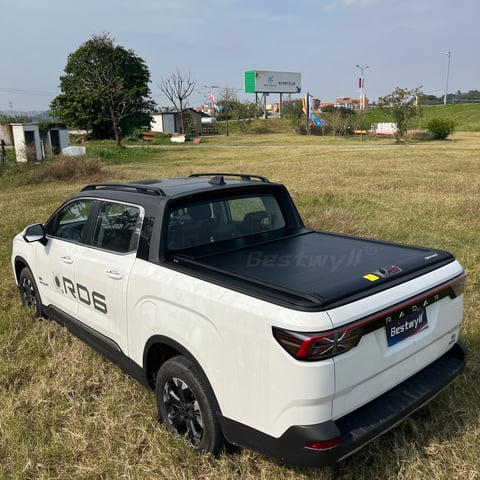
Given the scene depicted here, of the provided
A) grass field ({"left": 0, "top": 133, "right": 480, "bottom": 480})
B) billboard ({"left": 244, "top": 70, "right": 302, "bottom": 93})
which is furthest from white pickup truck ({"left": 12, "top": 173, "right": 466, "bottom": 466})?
billboard ({"left": 244, "top": 70, "right": 302, "bottom": 93})

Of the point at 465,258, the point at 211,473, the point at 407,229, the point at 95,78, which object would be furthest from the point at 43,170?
the point at 95,78

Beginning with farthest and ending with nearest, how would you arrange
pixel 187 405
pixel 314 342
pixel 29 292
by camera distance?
pixel 29 292
pixel 187 405
pixel 314 342

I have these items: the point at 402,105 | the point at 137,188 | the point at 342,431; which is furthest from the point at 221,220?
the point at 402,105

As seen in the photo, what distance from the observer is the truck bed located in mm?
2373

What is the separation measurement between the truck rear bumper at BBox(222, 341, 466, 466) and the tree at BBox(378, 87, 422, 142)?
1461 inches

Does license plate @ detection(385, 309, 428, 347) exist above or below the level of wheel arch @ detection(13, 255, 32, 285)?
above

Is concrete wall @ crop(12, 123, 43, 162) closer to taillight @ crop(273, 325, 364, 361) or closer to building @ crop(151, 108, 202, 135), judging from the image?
taillight @ crop(273, 325, 364, 361)

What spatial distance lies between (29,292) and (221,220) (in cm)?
273

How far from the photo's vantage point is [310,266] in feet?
9.61

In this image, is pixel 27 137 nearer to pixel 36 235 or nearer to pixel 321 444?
pixel 36 235

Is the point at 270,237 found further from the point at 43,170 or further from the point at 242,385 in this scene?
the point at 43,170

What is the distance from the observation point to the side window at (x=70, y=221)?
4078 mm

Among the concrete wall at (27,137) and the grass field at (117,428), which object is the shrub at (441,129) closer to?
the concrete wall at (27,137)

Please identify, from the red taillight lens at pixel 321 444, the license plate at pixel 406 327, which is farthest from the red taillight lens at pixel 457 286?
the red taillight lens at pixel 321 444
